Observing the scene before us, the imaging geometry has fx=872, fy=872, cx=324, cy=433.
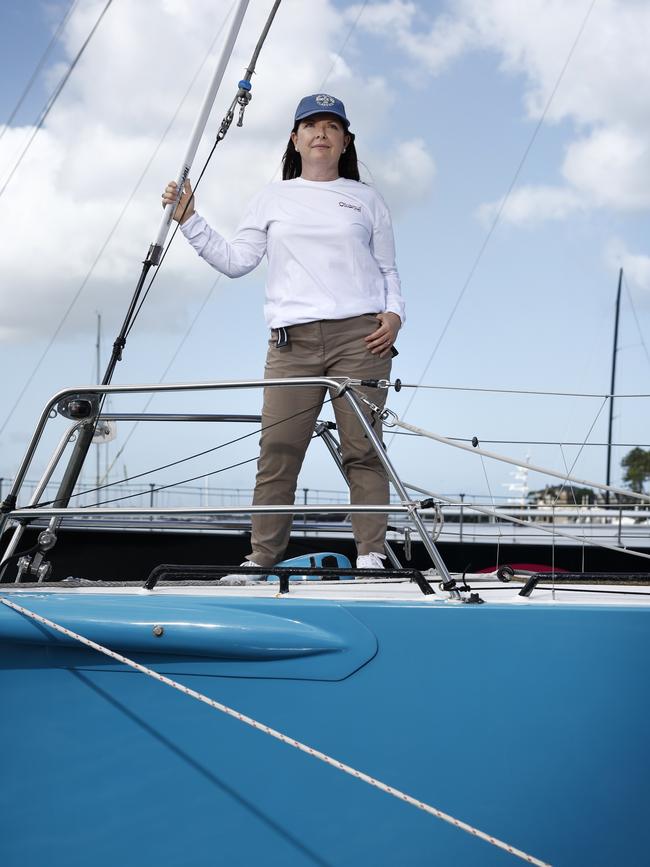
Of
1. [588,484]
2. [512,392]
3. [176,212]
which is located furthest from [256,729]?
[176,212]

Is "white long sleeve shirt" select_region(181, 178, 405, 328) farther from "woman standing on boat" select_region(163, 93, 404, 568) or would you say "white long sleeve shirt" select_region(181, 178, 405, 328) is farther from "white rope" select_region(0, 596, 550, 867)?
"white rope" select_region(0, 596, 550, 867)

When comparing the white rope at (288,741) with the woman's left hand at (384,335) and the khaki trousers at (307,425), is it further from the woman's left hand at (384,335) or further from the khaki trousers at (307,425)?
the woman's left hand at (384,335)

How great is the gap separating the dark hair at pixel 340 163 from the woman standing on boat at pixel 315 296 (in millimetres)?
103

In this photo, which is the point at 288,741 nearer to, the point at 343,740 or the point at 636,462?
the point at 343,740

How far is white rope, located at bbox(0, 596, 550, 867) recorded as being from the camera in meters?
1.80

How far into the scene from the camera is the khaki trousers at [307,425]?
9.08ft

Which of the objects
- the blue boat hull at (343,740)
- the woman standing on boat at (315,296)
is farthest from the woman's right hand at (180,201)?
the blue boat hull at (343,740)

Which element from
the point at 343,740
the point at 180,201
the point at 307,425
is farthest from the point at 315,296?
the point at 343,740

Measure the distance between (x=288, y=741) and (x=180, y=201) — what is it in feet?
5.97

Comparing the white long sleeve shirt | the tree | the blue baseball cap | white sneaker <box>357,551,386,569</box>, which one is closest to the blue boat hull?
white sneaker <box>357,551,386,569</box>

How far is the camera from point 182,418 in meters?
2.94

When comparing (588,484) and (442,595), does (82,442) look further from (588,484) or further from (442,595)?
(588,484)

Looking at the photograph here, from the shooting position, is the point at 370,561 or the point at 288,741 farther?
the point at 370,561

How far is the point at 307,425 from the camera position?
112 inches
